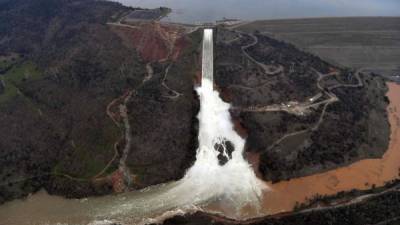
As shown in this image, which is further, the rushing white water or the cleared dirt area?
the cleared dirt area

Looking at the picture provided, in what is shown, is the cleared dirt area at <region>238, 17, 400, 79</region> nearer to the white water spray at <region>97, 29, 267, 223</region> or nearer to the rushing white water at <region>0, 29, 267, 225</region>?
the white water spray at <region>97, 29, 267, 223</region>

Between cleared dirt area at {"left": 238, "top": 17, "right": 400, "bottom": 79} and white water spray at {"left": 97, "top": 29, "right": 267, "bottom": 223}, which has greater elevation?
cleared dirt area at {"left": 238, "top": 17, "right": 400, "bottom": 79}

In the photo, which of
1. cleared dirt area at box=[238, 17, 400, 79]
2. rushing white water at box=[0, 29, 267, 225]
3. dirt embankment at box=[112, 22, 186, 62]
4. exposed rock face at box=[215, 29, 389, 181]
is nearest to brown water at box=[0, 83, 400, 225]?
rushing white water at box=[0, 29, 267, 225]

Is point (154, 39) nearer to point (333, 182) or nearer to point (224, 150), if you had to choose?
point (224, 150)

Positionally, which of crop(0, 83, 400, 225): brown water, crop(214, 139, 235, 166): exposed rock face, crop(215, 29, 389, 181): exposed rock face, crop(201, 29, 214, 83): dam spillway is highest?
crop(201, 29, 214, 83): dam spillway

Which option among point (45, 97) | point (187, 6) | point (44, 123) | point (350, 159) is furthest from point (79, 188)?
point (187, 6)

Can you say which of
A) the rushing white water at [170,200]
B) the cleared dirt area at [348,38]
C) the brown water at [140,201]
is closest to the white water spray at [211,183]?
the rushing white water at [170,200]

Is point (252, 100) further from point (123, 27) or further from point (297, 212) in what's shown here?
point (123, 27)
